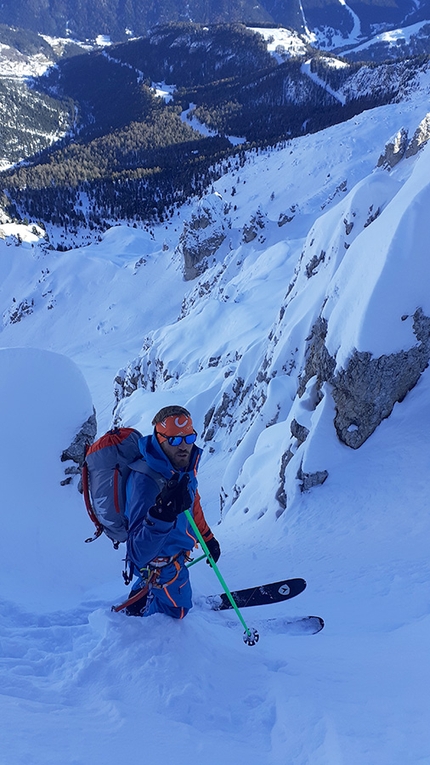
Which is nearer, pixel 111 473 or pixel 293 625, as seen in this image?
pixel 111 473

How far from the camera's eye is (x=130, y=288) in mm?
48562

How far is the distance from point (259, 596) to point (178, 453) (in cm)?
332

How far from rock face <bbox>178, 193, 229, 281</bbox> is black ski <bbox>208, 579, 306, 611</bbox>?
4034 cm

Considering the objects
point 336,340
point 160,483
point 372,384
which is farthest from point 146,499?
point 336,340

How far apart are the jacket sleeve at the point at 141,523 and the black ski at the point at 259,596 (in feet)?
8.10

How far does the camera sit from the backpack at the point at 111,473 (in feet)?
13.3

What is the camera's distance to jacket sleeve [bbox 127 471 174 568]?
3.65m

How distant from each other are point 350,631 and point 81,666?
3251 mm

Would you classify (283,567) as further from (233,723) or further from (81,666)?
(81,666)

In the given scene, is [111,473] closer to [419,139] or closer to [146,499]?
[146,499]

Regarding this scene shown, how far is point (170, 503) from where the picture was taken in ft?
11.5

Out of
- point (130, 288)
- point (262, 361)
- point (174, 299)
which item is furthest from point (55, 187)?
point (262, 361)

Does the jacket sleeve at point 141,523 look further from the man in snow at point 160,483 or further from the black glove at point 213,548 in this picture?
the black glove at point 213,548

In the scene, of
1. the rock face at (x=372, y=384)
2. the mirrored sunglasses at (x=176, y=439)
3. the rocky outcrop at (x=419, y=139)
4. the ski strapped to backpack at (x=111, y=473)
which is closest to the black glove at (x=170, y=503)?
the mirrored sunglasses at (x=176, y=439)
